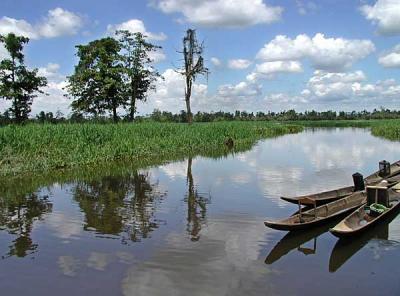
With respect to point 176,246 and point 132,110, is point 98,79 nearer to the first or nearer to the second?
point 132,110

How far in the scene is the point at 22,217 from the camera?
8719mm

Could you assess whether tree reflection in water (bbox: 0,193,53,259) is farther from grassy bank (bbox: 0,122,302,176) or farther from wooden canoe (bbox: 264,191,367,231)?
wooden canoe (bbox: 264,191,367,231)

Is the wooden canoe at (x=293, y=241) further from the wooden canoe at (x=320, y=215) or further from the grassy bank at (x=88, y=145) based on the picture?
the grassy bank at (x=88, y=145)

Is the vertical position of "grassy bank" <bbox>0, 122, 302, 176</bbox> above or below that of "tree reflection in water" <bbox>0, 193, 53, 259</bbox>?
above

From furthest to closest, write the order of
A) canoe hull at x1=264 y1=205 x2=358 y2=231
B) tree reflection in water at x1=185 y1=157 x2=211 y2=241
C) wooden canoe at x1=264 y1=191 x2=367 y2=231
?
tree reflection in water at x1=185 y1=157 x2=211 y2=241
wooden canoe at x1=264 y1=191 x2=367 y2=231
canoe hull at x1=264 y1=205 x2=358 y2=231

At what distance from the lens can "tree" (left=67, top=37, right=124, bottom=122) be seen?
34844mm

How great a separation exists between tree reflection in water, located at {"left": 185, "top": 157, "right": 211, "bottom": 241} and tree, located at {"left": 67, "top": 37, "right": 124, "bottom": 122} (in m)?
24.5

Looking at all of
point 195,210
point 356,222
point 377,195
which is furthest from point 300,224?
point 195,210

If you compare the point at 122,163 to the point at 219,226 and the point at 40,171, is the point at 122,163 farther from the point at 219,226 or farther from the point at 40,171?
the point at 219,226

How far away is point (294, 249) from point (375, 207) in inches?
79.7

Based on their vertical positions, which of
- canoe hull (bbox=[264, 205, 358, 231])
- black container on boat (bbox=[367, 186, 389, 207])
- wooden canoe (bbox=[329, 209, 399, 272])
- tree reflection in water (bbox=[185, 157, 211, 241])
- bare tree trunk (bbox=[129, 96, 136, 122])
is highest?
bare tree trunk (bbox=[129, 96, 136, 122])

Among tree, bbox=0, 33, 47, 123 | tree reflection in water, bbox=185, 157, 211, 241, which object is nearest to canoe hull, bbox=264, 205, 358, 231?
tree reflection in water, bbox=185, 157, 211, 241

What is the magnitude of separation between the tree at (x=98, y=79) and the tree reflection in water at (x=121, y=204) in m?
22.6

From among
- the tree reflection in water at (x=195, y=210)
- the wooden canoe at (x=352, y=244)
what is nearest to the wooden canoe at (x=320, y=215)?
the wooden canoe at (x=352, y=244)
